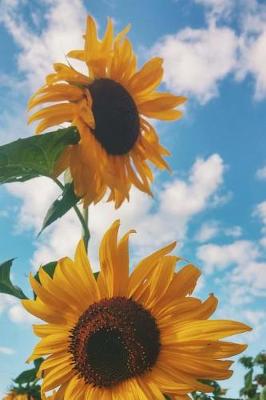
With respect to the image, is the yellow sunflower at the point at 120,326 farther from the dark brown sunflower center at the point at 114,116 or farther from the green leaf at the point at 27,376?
the dark brown sunflower center at the point at 114,116

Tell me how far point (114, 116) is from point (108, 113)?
33 mm

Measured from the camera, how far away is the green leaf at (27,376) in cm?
215

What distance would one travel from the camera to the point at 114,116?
2516mm

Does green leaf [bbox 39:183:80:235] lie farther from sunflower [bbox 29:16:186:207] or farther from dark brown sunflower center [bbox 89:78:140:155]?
dark brown sunflower center [bbox 89:78:140:155]

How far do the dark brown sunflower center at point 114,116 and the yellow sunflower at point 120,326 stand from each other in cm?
61

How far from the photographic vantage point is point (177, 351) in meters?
1.99

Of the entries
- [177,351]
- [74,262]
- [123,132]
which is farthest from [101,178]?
[177,351]

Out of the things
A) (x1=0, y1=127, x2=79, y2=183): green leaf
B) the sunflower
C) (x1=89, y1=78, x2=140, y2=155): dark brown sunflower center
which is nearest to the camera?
(x1=0, y1=127, x2=79, y2=183): green leaf

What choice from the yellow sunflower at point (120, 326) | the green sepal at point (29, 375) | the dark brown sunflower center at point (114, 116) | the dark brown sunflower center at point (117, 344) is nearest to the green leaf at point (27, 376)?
the green sepal at point (29, 375)

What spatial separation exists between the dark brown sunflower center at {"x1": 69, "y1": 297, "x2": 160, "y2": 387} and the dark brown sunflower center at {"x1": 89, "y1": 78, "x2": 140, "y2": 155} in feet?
2.40

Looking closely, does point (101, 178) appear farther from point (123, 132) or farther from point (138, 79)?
point (138, 79)

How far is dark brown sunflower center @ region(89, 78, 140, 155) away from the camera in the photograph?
2.46m

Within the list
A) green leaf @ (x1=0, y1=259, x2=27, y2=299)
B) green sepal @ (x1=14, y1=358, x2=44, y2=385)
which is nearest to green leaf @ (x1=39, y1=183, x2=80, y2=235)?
green leaf @ (x1=0, y1=259, x2=27, y2=299)

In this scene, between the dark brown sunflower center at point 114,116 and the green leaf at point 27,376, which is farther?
the dark brown sunflower center at point 114,116
